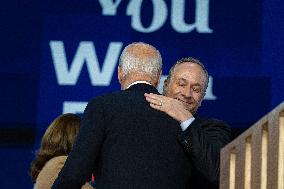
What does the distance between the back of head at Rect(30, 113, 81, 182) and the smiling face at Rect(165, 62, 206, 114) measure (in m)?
0.39

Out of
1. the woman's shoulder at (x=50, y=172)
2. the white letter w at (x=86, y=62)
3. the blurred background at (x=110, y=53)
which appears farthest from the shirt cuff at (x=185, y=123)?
the white letter w at (x=86, y=62)

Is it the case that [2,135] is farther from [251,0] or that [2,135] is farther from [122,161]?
[122,161]

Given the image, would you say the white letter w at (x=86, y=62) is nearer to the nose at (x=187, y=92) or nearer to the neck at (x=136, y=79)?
the nose at (x=187, y=92)

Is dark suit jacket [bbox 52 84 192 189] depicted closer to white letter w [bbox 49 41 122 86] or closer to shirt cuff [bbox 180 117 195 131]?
shirt cuff [bbox 180 117 195 131]

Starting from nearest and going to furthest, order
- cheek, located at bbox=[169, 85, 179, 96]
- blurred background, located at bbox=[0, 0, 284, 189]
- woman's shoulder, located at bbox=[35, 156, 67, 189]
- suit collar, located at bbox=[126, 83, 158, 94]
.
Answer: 1. suit collar, located at bbox=[126, 83, 158, 94]
2. woman's shoulder, located at bbox=[35, 156, 67, 189]
3. cheek, located at bbox=[169, 85, 179, 96]
4. blurred background, located at bbox=[0, 0, 284, 189]

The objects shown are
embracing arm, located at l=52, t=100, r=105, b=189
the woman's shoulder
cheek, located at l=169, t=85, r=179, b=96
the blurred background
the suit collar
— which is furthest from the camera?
the blurred background

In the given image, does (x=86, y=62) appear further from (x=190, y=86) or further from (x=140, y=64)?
(x=140, y=64)

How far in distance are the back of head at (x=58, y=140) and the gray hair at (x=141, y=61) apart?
0.60 meters

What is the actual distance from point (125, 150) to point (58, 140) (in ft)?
2.20

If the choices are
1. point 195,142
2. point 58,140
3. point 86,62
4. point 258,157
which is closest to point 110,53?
point 86,62

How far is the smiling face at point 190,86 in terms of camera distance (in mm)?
2676

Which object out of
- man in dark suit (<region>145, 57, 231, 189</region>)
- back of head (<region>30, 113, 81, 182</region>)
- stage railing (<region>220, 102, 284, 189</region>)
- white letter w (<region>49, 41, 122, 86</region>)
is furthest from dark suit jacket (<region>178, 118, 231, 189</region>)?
white letter w (<region>49, 41, 122, 86</region>)

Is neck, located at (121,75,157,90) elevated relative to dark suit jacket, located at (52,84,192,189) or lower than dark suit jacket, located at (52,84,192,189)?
elevated

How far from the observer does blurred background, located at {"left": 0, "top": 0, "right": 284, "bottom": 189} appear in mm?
4062
